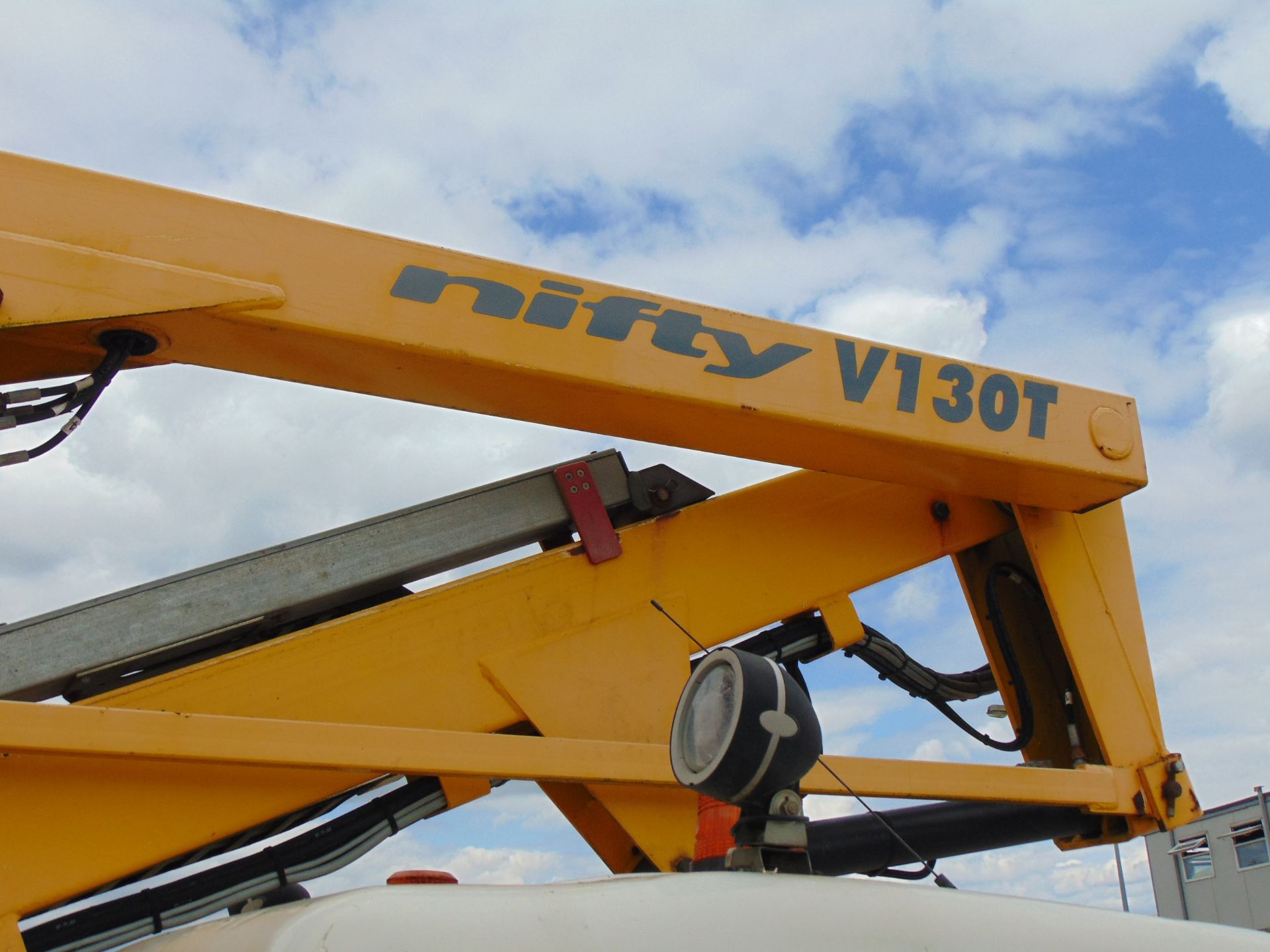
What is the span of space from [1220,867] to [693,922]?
48.7 ft

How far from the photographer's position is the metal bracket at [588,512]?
3457 millimetres

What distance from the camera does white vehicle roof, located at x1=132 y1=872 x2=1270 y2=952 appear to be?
1400 millimetres

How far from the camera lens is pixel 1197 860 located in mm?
14625

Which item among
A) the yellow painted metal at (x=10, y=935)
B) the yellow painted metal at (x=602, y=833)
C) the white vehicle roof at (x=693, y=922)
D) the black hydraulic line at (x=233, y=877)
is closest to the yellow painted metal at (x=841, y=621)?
the yellow painted metal at (x=602, y=833)

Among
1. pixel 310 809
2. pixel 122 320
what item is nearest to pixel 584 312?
pixel 122 320

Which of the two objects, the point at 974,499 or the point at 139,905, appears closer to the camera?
the point at 139,905

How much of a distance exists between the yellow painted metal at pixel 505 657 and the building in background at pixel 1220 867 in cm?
1129

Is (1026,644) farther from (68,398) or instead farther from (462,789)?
(68,398)

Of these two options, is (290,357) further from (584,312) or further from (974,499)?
(974,499)

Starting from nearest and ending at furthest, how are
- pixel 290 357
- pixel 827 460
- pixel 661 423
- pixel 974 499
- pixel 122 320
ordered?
pixel 122 320 → pixel 290 357 → pixel 661 423 → pixel 827 460 → pixel 974 499

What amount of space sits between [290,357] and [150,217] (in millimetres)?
456

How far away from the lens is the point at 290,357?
9.75ft

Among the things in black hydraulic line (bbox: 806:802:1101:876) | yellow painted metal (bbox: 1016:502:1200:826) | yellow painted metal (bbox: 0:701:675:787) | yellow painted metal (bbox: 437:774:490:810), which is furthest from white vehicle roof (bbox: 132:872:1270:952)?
yellow painted metal (bbox: 1016:502:1200:826)

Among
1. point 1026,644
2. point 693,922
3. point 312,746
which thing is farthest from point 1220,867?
point 693,922
